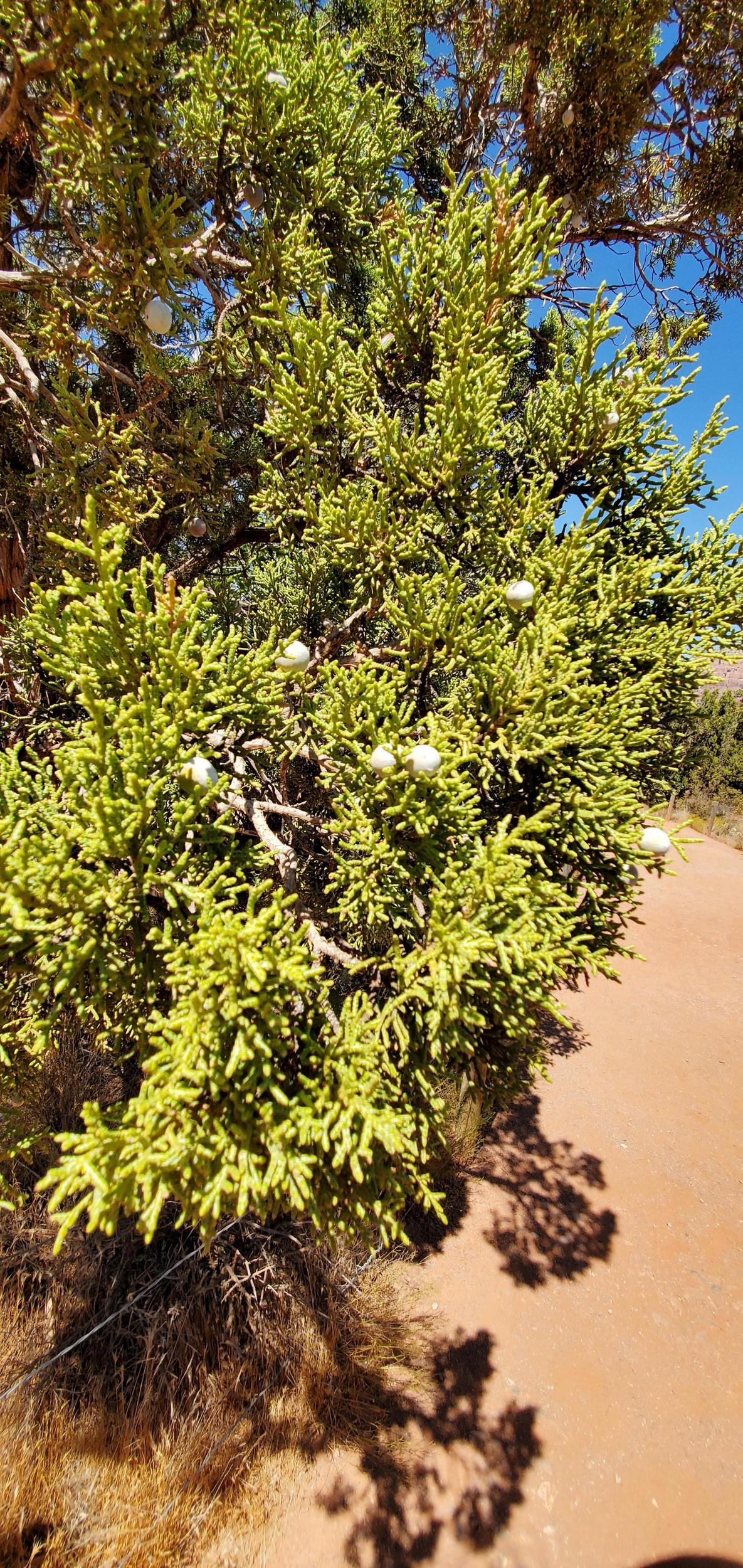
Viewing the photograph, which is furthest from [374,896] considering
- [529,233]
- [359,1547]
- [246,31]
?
[246,31]

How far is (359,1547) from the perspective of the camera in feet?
10.5

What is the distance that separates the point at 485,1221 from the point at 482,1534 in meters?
1.94

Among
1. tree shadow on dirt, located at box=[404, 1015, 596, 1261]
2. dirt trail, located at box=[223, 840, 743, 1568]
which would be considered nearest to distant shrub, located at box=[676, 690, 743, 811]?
dirt trail, located at box=[223, 840, 743, 1568]

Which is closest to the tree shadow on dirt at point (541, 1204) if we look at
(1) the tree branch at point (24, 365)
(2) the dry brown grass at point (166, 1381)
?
(2) the dry brown grass at point (166, 1381)

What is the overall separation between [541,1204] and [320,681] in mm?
5180

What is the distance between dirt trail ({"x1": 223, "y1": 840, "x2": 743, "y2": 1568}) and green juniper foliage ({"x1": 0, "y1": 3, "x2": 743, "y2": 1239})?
2386 millimetres

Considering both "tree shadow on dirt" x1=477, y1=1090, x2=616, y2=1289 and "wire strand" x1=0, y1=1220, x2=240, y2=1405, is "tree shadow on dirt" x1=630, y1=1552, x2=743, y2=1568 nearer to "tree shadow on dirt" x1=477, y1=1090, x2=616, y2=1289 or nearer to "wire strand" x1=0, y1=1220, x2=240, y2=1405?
"tree shadow on dirt" x1=477, y1=1090, x2=616, y2=1289

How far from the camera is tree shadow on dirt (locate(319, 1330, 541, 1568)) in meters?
3.25

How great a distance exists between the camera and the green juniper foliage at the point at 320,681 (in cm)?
196

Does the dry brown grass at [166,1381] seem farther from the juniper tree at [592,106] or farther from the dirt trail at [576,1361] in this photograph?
the juniper tree at [592,106]

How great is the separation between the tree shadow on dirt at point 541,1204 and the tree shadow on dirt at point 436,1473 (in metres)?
0.97

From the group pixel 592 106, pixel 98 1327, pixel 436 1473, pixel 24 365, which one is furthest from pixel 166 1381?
pixel 592 106

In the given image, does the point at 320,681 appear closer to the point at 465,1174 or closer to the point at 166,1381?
the point at 166,1381

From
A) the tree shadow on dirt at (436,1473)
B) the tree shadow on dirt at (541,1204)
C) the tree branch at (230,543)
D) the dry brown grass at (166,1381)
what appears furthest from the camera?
the tree shadow on dirt at (541,1204)
